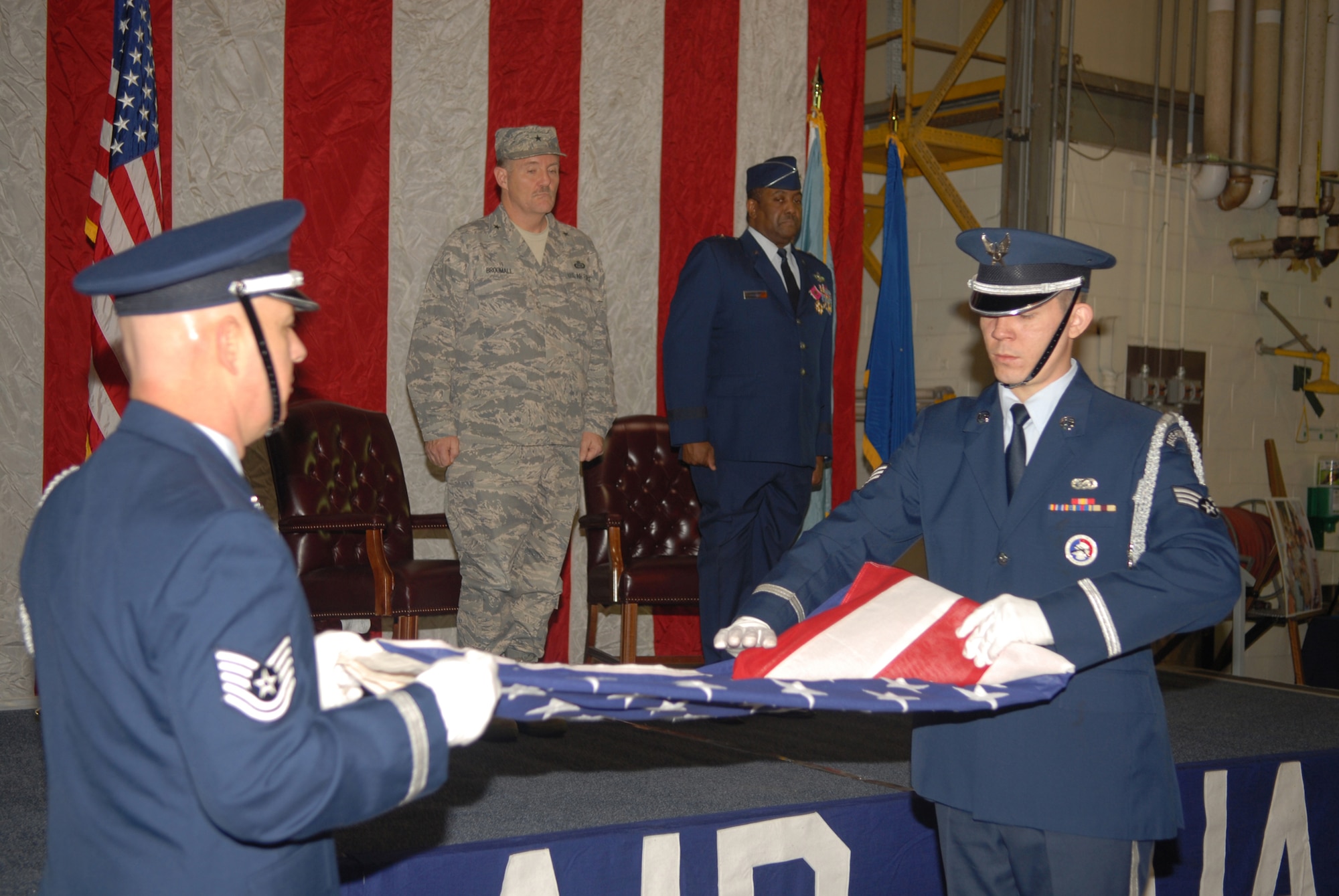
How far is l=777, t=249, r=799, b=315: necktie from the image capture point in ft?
13.3

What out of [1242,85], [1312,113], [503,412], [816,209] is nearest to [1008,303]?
[503,412]

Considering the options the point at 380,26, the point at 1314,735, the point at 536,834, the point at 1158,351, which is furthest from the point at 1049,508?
the point at 1158,351

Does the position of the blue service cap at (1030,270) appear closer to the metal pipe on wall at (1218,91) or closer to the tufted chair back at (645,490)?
the tufted chair back at (645,490)

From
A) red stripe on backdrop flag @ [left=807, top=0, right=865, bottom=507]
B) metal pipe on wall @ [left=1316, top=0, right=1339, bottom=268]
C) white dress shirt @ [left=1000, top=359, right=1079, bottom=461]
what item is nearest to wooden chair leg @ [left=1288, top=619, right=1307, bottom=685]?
red stripe on backdrop flag @ [left=807, top=0, right=865, bottom=507]

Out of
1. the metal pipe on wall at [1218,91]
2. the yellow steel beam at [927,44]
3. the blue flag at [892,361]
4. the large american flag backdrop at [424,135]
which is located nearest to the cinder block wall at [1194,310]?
the metal pipe on wall at [1218,91]

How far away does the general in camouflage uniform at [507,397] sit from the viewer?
3.54 metres

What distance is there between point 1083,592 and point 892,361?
3444mm

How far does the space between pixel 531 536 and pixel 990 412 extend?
6.96 feet

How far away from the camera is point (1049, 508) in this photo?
170 centimetres

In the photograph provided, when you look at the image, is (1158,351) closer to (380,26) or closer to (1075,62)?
(1075,62)

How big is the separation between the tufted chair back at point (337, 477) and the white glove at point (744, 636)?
2.28m

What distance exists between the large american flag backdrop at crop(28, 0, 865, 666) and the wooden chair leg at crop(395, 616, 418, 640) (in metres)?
0.88

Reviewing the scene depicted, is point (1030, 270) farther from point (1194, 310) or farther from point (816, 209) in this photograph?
point (1194, 310)

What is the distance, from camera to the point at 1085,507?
5.49ft
